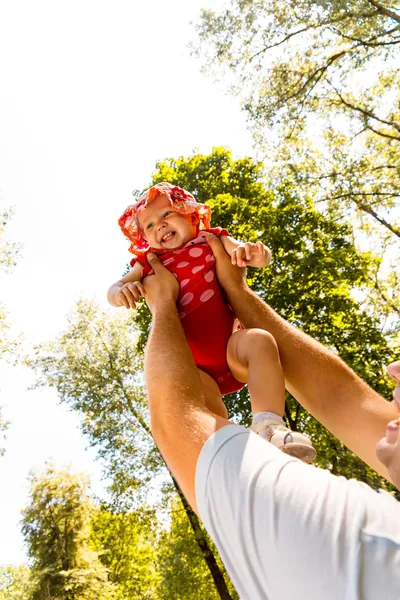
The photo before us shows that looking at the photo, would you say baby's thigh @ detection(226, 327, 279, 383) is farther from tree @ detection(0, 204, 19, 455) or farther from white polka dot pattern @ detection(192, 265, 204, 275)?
tree @ detection(0, 204, 19, 455)

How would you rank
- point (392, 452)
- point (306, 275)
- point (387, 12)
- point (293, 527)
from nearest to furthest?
point (293, 527) → point (392, 452) → point (387, 12) → point (306, 275)

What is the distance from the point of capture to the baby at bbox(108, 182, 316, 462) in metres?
2.56

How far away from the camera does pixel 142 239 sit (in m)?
3.94

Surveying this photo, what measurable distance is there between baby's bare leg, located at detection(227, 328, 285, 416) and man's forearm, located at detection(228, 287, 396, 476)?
114 millimetres

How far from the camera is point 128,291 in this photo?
3359 mm

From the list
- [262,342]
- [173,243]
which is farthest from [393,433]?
[173,243]

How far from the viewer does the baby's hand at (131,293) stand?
3.34 meters

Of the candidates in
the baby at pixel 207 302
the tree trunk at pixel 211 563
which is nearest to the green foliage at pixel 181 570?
the tree trunk at pixel 211 563

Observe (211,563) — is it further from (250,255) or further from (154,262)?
(250,255)

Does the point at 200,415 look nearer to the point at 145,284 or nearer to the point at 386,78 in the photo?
the point at 145,284

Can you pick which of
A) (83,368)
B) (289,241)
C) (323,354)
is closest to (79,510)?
(83,368)

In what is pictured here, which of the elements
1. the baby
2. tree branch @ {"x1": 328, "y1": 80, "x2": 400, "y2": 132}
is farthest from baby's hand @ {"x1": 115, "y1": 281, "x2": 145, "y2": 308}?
tree branch @ {"x1": 328, "y1": 80, "x2": 400, "y2": 132}

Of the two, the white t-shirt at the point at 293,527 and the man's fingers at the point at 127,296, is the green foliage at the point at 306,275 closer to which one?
the man's fingers at the point at 127,296

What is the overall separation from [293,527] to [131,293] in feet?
7.73
